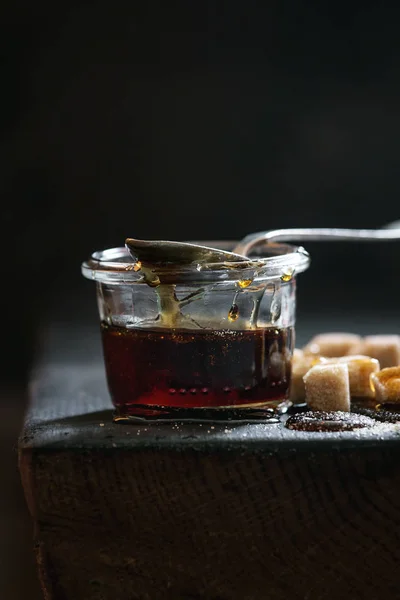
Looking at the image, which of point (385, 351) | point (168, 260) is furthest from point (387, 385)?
point (168, 260)

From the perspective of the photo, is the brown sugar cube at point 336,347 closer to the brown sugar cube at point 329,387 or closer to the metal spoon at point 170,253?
the brown sugar cube at point 329,387

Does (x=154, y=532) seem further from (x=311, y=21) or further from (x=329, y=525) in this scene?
(x=311, y=21)

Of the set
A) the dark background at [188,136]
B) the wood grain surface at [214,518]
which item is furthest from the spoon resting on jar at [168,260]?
the dark background at [188,136]

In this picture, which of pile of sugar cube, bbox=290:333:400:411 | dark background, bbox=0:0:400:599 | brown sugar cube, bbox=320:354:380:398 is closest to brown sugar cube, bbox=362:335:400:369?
pile of sugar cube, bbox=290:333:400:411

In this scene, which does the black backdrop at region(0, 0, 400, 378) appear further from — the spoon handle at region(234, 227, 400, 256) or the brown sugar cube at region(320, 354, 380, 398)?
the brown sugar cube at region(320, 354, 380, 398)

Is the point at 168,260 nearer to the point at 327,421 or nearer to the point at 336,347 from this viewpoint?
the point at 327,421

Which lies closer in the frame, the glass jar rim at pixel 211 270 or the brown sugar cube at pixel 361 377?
the glass jar rim at pixel 211 270
